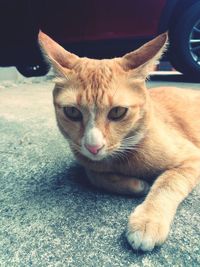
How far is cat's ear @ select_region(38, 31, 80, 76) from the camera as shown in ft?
5.02

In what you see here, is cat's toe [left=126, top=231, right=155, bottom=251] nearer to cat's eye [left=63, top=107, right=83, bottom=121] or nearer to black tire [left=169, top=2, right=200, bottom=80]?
cat's eye [left=63, top=107, right=83, bottom=121]

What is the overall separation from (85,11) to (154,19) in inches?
34.4

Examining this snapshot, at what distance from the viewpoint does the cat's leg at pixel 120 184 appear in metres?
1.57

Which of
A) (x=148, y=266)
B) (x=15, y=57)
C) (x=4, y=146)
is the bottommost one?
(x=15, y=57)

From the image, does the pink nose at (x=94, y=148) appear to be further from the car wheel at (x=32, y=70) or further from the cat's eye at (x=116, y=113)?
the car wheel at (x=32, y=70)

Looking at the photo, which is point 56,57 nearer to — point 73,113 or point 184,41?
point 73,113

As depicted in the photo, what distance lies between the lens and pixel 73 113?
1492 mm

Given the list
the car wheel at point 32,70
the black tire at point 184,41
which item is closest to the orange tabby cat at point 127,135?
the black tire at point 184,41

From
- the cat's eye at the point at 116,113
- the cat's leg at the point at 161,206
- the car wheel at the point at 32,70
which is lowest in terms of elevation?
the car wheel at the point at 32,70

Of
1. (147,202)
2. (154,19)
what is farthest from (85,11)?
(147,202)

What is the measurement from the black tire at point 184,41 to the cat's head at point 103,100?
308 centimetres

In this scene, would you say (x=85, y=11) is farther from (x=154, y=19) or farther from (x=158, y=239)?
(x=158, y=239)

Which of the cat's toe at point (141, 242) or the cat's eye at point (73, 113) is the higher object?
the cat's eye at point (73, 113)

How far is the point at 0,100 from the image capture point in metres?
4.11
